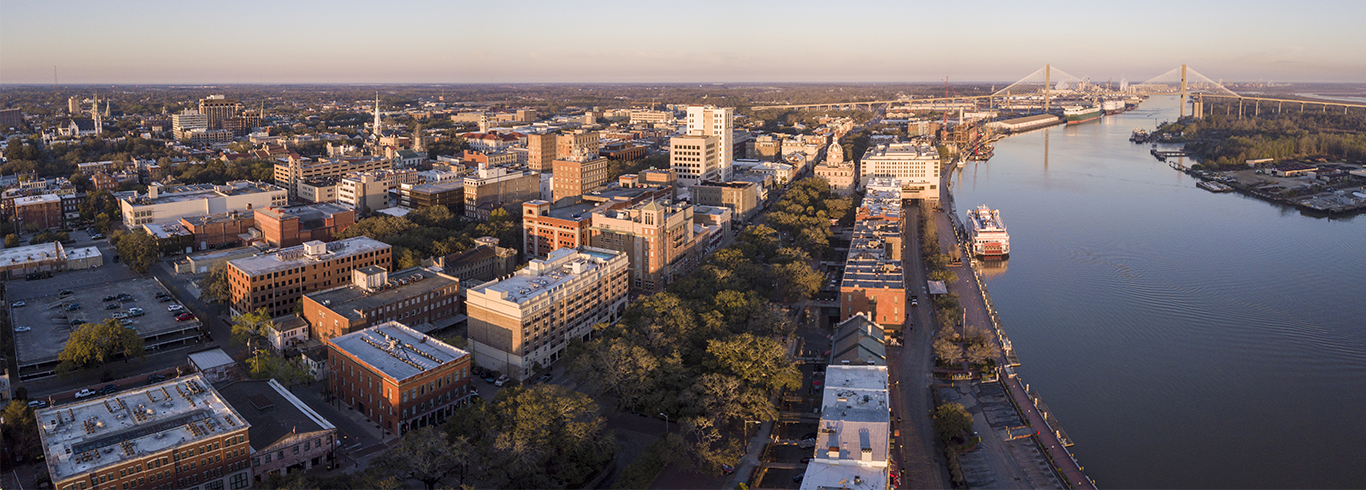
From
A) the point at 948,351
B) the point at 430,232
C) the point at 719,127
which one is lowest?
the point at 948,351

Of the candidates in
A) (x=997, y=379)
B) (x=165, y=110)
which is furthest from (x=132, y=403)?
(x=165, y=110)

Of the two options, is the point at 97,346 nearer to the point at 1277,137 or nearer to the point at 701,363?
the point at 701,363

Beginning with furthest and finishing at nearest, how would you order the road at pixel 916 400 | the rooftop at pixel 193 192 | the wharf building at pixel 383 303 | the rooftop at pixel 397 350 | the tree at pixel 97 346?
1. the rooftop at pixel 193 192
2. the wharf building at pixel 383 303
3. the tree at pixel 97 346
4. the rooftop at pixel 397 350
5. the road at pixel 916 400

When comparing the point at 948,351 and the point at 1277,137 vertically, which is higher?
the point at 1277,137

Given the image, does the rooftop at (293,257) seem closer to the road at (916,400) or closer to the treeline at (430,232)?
the treeline at (430,232)

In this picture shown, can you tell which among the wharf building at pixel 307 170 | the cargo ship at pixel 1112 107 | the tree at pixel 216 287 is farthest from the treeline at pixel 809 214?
the cargo ship at pixel 1112 107

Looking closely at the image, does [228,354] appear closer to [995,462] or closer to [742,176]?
[995,462]

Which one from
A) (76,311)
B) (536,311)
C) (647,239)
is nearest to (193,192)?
(76,311)

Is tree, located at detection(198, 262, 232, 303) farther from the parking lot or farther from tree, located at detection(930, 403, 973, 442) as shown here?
tree, located at detection(930, 403, 973, 442)
